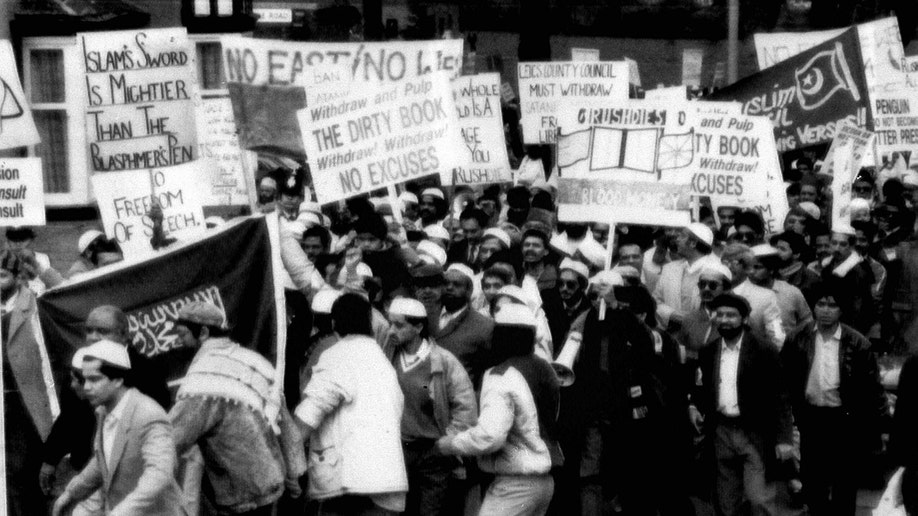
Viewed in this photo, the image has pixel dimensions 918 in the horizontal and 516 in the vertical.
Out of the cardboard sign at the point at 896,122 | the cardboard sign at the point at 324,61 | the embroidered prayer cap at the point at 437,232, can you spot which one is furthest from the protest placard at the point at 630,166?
the cardboard sign at the point at 896,122

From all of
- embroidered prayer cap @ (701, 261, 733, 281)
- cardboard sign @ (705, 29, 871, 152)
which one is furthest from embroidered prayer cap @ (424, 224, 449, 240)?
cardboard sign @ (705, 29, 871, 152)

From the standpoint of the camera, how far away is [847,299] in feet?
43.6

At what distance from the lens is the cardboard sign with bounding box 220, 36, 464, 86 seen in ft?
48.6

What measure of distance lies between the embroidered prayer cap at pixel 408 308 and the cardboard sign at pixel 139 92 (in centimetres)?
375

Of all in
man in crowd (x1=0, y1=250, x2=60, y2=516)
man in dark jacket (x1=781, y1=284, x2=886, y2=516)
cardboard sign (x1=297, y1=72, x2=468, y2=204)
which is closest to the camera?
man in crowd (x1=0, y1=250, x2=60, y2=516)

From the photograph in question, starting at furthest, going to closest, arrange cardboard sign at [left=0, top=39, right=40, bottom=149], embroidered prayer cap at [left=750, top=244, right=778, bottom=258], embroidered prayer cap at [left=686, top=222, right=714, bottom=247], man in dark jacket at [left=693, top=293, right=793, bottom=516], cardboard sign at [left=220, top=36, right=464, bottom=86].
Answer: cardboard sign at [left=220, top=36, right=464, bottom=86], embroidered prayer cap at [left=686, top=222, right=714, bottom=247], embroidered prayer cap at [left=750, top=244, right=778, bottom=258], cardboard sign at [left=0, top=39, right=40, bottom=149], man in dark jacket at [left=693, top=293, right=793, bottom=516]

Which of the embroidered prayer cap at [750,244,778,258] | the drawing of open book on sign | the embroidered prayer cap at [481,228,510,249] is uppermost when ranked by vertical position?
the drawing of open book on sign

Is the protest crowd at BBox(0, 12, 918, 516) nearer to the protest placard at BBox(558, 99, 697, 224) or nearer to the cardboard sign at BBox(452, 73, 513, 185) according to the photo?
the protest placard at BBox(558, 99, 697, 224)

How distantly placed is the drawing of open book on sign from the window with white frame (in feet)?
20.0

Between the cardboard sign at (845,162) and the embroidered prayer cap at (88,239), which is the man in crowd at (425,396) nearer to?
the embroidered prayer cap at (88,239)

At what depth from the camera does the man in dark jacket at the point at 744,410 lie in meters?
11.7

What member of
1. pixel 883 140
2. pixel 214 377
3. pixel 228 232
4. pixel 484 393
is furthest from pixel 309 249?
pixel 883 140

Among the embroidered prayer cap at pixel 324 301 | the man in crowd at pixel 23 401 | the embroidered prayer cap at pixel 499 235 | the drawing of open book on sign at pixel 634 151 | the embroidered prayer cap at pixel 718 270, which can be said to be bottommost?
the man in crowd at pixel 23 401

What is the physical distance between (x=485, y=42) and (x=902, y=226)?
792 inches
